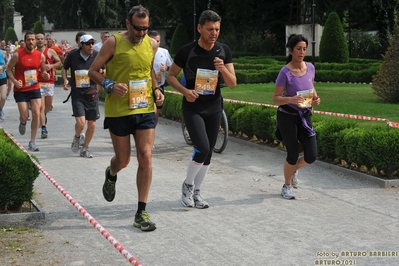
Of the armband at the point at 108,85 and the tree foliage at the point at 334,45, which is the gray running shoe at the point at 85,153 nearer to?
the armband at the point at 108,85

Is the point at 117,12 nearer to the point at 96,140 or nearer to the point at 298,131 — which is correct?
the point at 96,140

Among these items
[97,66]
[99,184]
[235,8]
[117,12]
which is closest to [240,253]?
[97,66]

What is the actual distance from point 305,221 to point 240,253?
1.34 m

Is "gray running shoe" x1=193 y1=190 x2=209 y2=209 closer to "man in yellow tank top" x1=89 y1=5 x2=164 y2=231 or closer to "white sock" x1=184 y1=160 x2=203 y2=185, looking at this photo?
"white sock" x1=184 y1=160 x2=203 y2=185

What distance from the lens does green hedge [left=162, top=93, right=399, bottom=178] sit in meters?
9.70

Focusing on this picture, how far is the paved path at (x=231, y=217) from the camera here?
21.2ft

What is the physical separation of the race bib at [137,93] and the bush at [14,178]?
132 cm

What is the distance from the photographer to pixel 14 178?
7.77 metres

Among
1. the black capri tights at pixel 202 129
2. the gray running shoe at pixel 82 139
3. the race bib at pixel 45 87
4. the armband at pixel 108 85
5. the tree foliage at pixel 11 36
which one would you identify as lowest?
the tree foliage at pixel 11 36

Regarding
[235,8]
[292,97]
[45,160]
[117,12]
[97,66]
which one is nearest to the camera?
[97,66]

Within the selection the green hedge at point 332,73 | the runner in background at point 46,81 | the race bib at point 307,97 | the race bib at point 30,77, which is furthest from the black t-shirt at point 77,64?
the green hedge at point 332,73

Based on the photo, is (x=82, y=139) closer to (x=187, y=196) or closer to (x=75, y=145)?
(x=75, y=145)

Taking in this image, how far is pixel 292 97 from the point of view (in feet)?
28.1

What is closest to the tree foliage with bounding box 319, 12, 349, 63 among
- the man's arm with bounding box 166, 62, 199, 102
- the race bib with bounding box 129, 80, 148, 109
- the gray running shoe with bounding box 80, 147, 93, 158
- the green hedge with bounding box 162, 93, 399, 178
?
the green hedge with bounding box 162, 93, 399, 178
